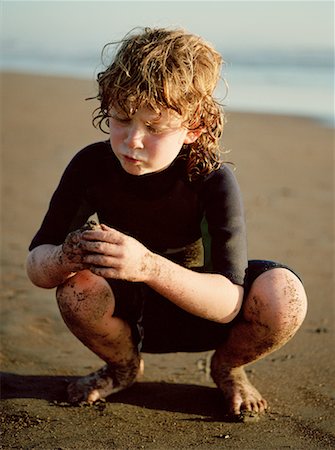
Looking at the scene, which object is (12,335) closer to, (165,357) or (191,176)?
(165,357)

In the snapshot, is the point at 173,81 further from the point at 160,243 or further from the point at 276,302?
the point at 276,302

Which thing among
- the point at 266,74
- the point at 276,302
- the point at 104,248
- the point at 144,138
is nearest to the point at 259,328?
the point at 276,302

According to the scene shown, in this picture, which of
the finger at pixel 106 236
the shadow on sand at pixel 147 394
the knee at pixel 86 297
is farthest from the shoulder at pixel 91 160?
the shadow on sand at pixel 147 394

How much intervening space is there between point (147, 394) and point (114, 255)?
794 mm

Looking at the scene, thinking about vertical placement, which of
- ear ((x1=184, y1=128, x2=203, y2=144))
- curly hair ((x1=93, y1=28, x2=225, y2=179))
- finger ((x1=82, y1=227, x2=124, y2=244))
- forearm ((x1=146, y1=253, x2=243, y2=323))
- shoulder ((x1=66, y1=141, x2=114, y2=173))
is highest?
curly hair ((x1=93, y1=28, x2=225, y2=179))

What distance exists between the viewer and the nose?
8.30ft

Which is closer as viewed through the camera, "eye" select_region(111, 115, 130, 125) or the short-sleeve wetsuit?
"eye" select_region(111, 115, 130, 125)

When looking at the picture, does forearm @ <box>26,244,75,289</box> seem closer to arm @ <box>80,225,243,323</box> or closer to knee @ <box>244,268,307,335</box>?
arm @ <box>80,225,243,323</box>

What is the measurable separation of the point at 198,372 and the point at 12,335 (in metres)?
0.85

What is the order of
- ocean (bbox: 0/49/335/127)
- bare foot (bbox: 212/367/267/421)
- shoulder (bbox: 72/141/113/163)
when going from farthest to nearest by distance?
1. ocean (bbox: 0/49/335/127)
2. shoulder (bbox: 72/141/113/163)
3. bare foot (bbox: 212/367/267/421)

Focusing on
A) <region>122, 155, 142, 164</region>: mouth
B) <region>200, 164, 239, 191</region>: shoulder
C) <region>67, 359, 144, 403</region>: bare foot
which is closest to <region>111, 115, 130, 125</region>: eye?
<region>122, 155, 142, 164</region>: mouth

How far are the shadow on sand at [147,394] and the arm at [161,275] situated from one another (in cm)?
38

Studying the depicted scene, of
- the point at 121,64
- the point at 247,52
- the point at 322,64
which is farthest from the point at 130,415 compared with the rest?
the point at 247,52

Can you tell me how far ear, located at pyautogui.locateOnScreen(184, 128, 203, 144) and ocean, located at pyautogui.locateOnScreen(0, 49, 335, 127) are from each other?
4.41m
